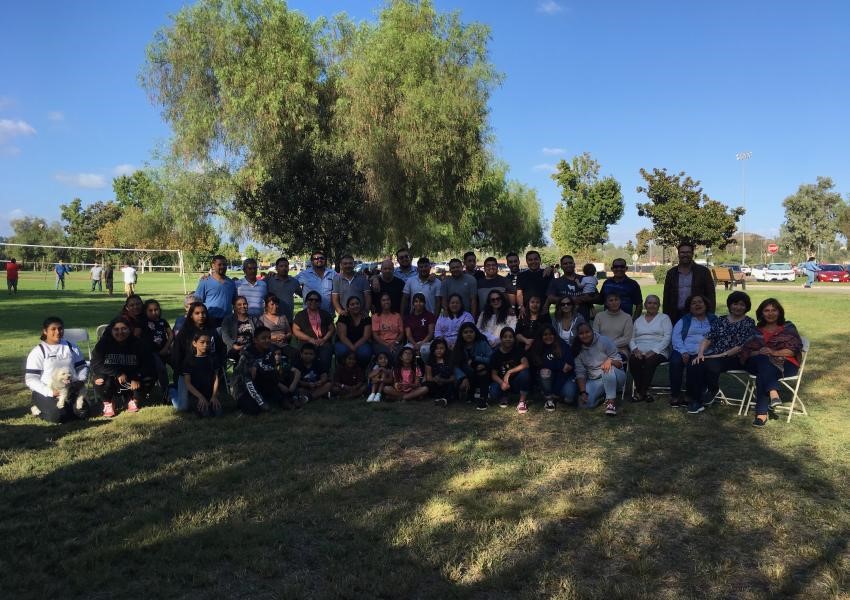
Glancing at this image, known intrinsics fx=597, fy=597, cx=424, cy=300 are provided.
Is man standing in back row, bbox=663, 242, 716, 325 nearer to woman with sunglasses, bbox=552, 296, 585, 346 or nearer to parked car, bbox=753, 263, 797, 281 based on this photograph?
woman with sunglasses, bbox=552, 296, 585, 346

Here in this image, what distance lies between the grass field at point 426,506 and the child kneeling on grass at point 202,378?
0.24 metres

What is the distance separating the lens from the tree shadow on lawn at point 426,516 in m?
3.13

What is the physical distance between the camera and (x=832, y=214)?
75125 millimetres

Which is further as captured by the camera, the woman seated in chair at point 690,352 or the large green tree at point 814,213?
the large green tree at point 814,213

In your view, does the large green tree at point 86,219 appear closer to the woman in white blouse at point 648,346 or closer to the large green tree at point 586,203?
the large green tree at point 586,203

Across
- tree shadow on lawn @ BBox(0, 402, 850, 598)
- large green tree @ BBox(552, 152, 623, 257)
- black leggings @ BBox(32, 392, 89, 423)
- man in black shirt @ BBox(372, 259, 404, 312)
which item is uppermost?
large green tree @ BBox(552, 152, 623, 257)

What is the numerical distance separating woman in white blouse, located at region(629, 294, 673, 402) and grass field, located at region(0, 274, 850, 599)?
2.25ft

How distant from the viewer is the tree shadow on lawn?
3.13 m

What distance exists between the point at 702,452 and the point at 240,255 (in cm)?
9448

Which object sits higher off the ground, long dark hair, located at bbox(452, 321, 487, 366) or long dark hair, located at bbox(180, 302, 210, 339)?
long dark hair, located at bbox(180, 302, 210, 339)

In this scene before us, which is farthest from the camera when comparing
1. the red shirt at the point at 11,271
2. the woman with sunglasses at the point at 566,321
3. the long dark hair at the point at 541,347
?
the red shirt at the point at 11,271

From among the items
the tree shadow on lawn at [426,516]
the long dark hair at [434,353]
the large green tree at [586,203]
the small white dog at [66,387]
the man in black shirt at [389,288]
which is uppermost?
the large green tree at [586,203]

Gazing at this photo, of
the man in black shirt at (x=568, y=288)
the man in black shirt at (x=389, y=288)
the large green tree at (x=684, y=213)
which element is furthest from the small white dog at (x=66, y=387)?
the large green tree at (x=684, y=213)

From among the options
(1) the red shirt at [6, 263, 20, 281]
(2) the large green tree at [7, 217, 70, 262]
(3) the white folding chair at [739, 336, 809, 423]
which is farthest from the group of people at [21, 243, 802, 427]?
(2) the large green tree at [7, 217, 70, 262]
